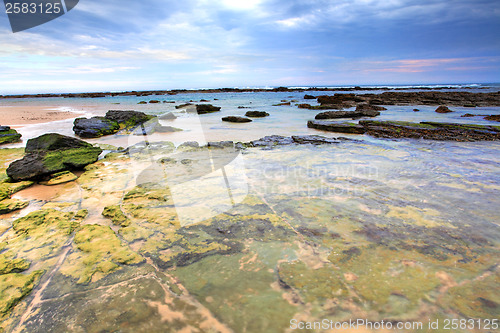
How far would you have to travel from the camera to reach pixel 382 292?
2.30 metres

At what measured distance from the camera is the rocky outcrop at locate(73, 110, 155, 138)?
11.6 metres

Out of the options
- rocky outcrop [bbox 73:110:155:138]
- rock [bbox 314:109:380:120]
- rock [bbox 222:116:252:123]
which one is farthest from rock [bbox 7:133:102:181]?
rock [bbox 314:109:380:120]

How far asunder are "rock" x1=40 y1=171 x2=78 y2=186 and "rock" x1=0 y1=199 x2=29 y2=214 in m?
0.93

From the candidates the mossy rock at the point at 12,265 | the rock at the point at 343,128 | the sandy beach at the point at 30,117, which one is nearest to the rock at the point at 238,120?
the rock at the point at 343,128

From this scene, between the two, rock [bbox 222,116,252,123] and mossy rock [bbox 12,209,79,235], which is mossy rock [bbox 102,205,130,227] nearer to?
mossy rock [bbox 12,209,79,235]

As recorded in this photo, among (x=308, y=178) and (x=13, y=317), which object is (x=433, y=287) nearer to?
(x=308, y=178)

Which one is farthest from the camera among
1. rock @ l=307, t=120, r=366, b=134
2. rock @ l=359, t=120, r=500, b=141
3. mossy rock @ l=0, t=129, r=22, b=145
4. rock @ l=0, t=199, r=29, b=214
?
rock @ l=307, t=120, r=366, b=134

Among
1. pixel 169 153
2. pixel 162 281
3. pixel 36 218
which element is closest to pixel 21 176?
pixel 36 218

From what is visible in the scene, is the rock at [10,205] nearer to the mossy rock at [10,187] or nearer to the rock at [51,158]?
the mossy rock at [10,187]

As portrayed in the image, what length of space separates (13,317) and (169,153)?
5842 millimetres

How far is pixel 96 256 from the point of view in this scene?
283cm

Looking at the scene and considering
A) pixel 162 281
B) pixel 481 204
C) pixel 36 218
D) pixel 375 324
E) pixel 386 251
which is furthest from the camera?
pixel 481 204

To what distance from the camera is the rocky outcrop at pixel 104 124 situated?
1163cm

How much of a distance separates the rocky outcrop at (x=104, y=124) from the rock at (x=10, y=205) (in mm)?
8049
